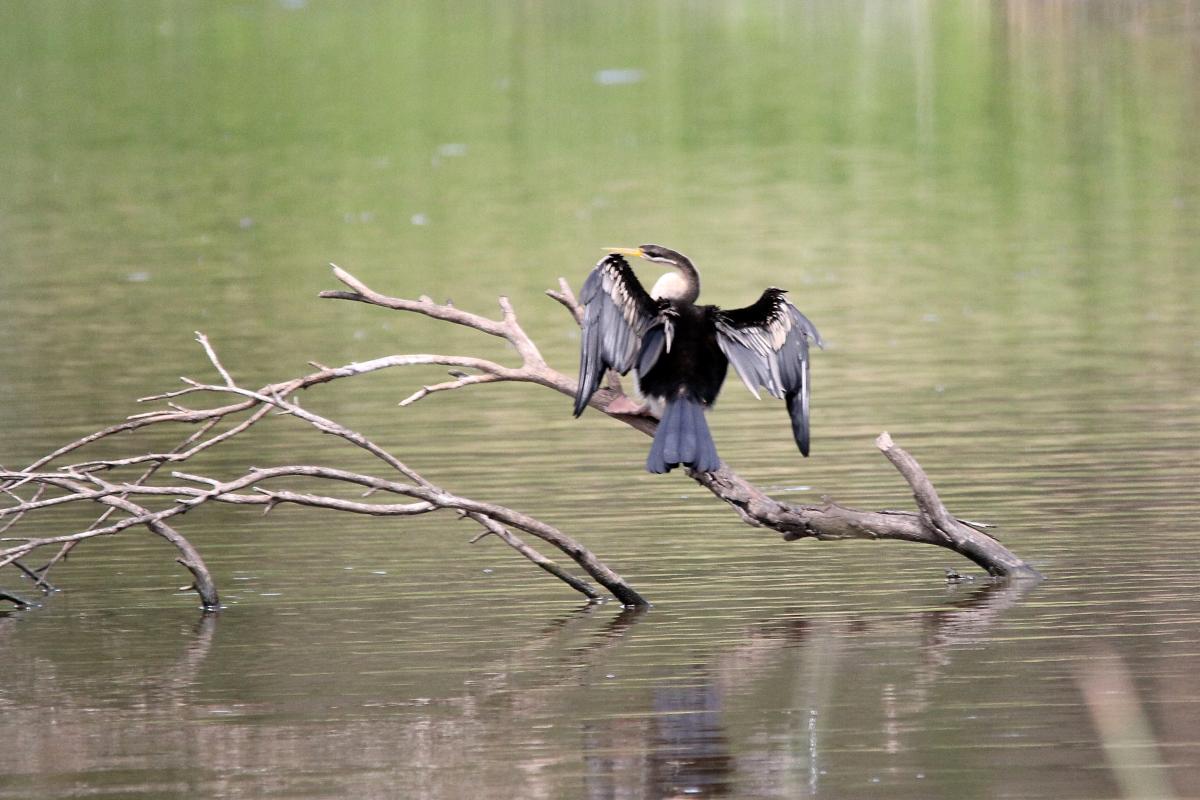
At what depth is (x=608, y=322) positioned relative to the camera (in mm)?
7551

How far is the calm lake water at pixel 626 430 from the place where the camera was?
20.7 ft

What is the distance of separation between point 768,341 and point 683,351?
29 cm

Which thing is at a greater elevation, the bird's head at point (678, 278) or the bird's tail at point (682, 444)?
the bird's head at point (678, 278)

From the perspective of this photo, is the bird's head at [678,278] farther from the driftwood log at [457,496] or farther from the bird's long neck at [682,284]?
the driftwood log at [457,496]

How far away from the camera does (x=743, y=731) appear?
6.31 metres

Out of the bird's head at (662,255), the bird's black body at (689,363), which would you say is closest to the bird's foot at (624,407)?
the bird's black body at (689,363)

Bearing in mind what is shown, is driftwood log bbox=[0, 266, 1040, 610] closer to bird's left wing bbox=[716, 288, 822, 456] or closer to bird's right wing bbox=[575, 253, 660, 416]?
bird's right wing bbox=[575, 253, 660, 416]

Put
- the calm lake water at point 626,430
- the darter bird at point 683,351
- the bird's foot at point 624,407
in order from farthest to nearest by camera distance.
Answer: the bird's foot at point 624,407
the darter bird at point 683,351
the calm lake water at point 626,430

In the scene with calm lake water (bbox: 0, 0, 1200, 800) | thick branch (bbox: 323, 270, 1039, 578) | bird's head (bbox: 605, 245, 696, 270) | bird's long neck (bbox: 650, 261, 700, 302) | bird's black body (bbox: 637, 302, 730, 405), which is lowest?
calm lake water (bbox: 0, 0, 1200, 800)

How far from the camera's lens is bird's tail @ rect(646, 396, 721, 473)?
7.43m

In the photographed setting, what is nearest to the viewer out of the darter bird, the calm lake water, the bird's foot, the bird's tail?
the calm lake water

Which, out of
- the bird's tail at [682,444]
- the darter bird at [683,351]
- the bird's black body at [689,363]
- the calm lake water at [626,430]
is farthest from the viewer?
the bird's black body at [689,363]

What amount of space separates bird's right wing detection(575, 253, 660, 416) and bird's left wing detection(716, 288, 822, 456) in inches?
12.6

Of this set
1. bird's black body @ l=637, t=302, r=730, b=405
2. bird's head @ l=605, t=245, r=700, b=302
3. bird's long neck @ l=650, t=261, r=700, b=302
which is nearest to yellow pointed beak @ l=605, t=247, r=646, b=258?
bird's head @ l=605, t=245, r=700, b=302
